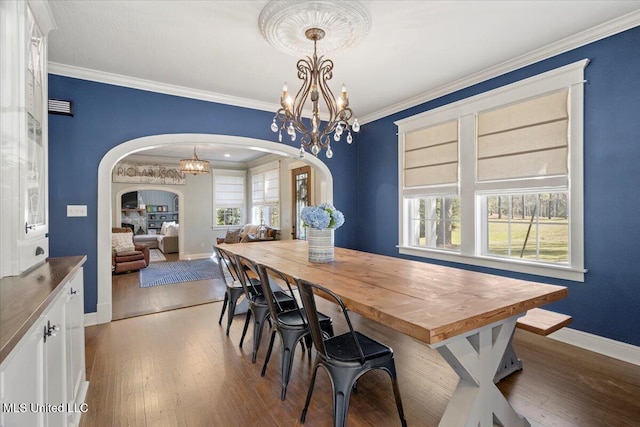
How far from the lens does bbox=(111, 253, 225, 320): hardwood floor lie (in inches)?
158

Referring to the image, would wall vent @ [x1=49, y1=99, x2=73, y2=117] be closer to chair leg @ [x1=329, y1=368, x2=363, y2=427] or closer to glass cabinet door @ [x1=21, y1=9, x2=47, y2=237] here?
glass cabinet door @ [x1=21, y1=9, x2=47, y2=237]

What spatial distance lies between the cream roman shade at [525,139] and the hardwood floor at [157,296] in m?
3.91

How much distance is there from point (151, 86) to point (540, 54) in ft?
13.6

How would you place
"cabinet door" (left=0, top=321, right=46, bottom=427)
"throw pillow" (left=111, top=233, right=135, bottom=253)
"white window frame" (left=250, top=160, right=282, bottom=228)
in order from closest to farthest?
1. "cabinet door" (left=0, top=321, right=46, bottom=427)
2. "throw pillow" (left=111, top=233, right=135, bottom=253)
3. "white window frame" (left=250, top=160, right=282, bottom=228)

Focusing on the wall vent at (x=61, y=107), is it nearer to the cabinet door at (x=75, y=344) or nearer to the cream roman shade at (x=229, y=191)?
the cabinet door at (x=75, y=344)

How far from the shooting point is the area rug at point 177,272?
18.6 ft

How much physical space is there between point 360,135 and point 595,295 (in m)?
3.75

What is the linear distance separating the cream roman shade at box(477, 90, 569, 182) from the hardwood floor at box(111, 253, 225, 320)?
391 centimetres

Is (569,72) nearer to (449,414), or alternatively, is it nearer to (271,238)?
(449,414)

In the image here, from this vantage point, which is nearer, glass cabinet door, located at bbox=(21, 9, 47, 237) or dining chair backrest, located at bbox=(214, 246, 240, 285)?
glass cabinet door, located at bbox=(21, 9, 47, 237)

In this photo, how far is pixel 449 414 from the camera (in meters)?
1.52

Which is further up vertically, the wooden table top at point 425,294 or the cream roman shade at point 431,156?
the cream roman shade at point 431,156

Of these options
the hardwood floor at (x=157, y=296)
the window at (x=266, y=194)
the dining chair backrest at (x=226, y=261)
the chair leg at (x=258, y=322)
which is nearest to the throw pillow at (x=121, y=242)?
the hardwood floor at (x=157, y=296)

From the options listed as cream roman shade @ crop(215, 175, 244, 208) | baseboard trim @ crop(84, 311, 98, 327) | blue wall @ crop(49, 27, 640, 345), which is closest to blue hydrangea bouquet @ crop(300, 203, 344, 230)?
blue wall @ crop(49, 27, 640, 345)
